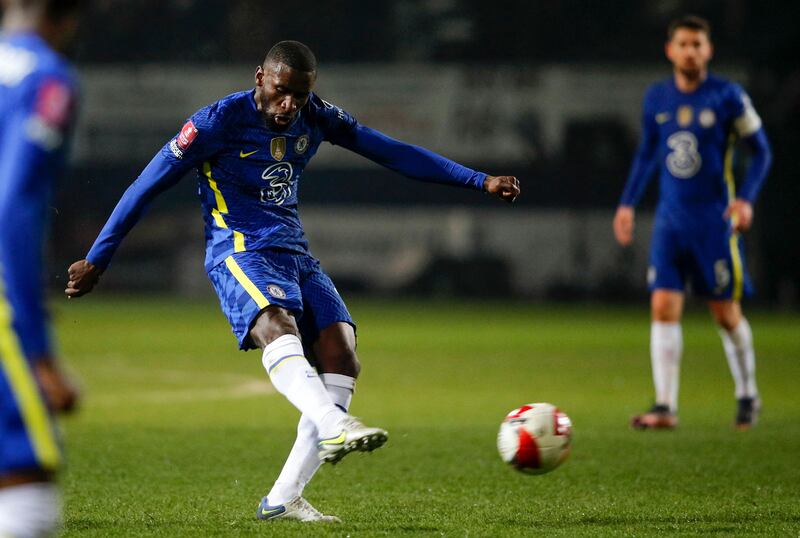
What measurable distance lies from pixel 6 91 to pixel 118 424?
711cm

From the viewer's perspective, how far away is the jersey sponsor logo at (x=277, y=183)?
5.62 m

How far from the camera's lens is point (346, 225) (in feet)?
99.7

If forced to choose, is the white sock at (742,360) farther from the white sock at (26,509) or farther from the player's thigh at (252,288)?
the white sock at (26,509)

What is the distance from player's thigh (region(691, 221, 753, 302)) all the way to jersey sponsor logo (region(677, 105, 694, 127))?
782 millimetres

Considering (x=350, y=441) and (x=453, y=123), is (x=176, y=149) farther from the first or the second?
(x=453, y=123)

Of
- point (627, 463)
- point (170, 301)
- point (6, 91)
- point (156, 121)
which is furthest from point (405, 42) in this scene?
point (6, 91)

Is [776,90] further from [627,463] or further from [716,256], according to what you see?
[627,463]

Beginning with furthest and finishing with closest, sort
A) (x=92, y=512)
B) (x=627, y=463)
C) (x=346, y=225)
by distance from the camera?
→ (x=346, y=225) → (x=627, y=463) → (x=92, y=512)


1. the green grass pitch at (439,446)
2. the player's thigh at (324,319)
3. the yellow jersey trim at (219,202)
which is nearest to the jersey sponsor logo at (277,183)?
the yellow jersey trim at (219,202)

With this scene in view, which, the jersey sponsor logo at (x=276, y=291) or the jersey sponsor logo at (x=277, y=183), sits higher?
the jersey sponsor logo at (x=277, y=183)

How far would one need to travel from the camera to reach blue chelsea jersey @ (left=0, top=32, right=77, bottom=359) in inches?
105

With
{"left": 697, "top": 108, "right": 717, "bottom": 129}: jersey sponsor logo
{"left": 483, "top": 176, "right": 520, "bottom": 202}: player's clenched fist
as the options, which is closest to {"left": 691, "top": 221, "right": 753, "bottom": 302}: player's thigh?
{"left": 697, "top": 108, "right": 717, "bottom": 129}: jersey sponsor logo

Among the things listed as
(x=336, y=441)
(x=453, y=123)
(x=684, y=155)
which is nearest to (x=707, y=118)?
(x=684, y=155)

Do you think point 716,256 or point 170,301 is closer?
point 716,256
